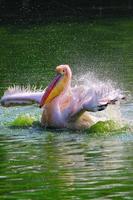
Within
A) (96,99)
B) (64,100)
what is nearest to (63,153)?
(96,99)

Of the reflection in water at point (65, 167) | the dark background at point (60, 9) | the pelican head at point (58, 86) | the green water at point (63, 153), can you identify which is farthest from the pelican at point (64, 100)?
the dark background at point (60, 9)

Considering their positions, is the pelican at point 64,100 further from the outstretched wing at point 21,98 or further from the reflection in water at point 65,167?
the reflection in water at point 65,167

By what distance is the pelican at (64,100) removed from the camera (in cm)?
→ 1202

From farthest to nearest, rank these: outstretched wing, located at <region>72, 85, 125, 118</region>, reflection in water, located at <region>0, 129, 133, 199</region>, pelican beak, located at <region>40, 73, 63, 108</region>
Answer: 1. pelican beak, located at <region>40, 73, 63, 108</region>
2. outstretched wing, located at <region>72, 85, 125, 118</region>
3. reflection in water, located at <region>0, 129, 133, 199</region>

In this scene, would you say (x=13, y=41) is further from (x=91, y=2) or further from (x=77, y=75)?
(x=91, y=2)

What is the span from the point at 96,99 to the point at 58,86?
1.26 metres

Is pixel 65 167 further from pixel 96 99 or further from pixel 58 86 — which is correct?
pixel 58 86

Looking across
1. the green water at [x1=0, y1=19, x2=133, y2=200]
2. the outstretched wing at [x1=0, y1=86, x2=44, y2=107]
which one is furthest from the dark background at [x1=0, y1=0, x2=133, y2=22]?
the outstretched wing at [x1=0, y1=86, x2=44, y2=107]

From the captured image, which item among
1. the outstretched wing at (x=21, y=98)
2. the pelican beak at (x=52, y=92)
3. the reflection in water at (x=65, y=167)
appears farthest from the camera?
the outstretched wing at (x=21, y=98)

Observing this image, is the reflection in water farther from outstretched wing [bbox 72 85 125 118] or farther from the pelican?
the pelican

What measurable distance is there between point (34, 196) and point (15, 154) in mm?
2334

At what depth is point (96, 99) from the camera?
1184cm

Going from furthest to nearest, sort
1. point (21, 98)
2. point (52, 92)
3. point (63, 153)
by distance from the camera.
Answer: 1. point (21, 98)
2. point (52, 92)
3. point (63, 153)

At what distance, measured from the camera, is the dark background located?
129ft
